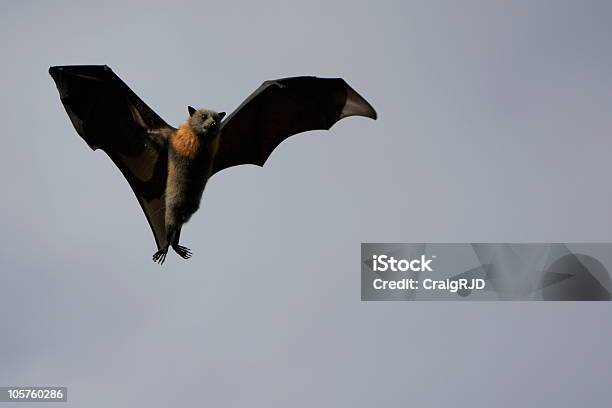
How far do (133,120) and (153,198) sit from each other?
148 cm

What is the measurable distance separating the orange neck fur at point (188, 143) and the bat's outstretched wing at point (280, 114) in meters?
1.33

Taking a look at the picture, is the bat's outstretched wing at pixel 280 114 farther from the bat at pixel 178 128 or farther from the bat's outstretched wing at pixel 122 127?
the bat's outstretched wing at pixel 122 127

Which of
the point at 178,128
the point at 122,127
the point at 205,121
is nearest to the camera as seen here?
the point at 205,121

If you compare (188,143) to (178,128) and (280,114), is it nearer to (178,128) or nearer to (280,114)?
(178,128)

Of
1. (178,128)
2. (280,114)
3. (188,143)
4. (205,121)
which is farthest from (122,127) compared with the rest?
(280,114)

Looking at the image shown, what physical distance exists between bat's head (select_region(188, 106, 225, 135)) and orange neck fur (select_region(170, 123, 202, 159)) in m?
0.10

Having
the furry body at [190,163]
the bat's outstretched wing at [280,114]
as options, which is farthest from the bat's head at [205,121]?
the bat's outstretched wing at [280,114]

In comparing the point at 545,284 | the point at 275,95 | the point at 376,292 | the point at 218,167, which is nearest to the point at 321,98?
the point at 275,95

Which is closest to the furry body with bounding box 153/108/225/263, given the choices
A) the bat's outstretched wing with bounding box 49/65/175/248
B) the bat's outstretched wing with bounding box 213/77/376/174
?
the bat's outstretched wing with bounding box 49/65/175/248

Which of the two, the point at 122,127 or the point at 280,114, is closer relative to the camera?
the point at 122,127

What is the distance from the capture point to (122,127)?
24703 mm

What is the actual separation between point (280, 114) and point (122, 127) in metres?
2.72

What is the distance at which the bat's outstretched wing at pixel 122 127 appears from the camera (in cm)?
2414

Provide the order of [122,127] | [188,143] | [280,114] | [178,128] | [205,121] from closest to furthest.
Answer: [205,121], [188,143], [178,128], [122,127], [280,114]
